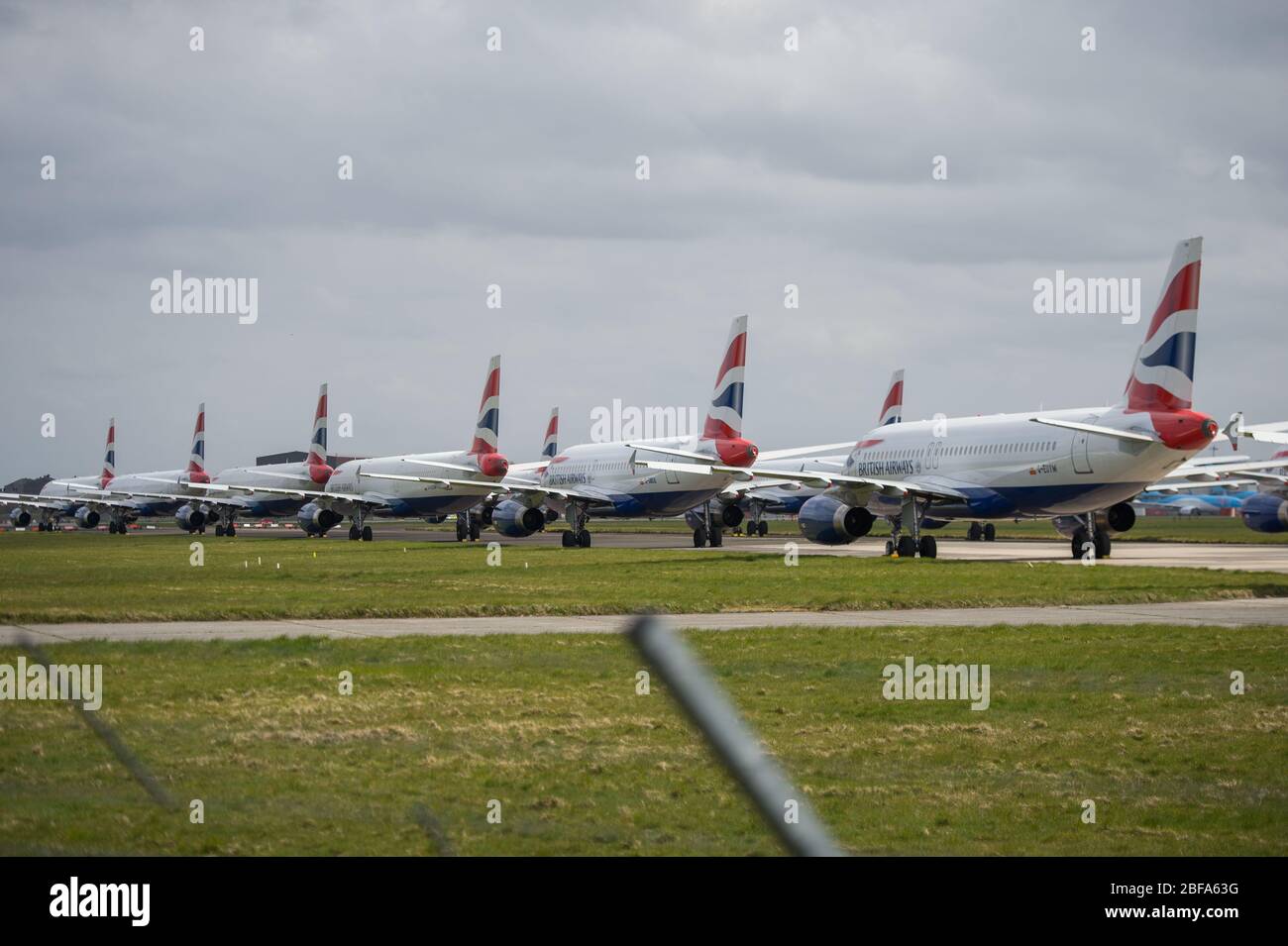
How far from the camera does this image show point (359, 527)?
81.9 meters

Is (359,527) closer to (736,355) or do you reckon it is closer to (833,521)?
(736,355)

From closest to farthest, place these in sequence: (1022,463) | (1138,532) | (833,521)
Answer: (1022,463) → (833,521) → (1138,532)

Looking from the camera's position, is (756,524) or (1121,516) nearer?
(1121,516)

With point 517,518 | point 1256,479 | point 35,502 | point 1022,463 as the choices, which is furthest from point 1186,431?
point 35,502

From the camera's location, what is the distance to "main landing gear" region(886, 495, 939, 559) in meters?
45.7

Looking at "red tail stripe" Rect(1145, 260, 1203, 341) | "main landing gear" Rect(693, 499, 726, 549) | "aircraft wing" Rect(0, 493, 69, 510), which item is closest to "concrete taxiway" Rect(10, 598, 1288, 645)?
"red tail stripe" Rect(1145, 260, 1203, 341)

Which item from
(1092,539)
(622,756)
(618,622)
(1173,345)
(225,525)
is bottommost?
(622,756)

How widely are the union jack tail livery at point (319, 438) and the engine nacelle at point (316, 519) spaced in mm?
8609

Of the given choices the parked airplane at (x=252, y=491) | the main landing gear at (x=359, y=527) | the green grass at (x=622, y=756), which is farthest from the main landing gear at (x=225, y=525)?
the green grass at (x=622, y=756)

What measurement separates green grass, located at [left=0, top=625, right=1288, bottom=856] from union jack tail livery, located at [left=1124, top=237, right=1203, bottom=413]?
22673 mm

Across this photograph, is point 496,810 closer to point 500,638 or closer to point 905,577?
point 500,638

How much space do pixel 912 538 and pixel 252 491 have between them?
5671cm

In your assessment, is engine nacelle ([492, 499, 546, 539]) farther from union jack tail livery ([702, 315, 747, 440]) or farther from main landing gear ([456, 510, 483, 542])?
union jack tail livery ([702, 315, 747, 440])

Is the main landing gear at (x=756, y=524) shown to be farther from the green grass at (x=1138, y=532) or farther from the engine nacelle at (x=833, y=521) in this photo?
the engine nacelle at (x=833, y=521)
